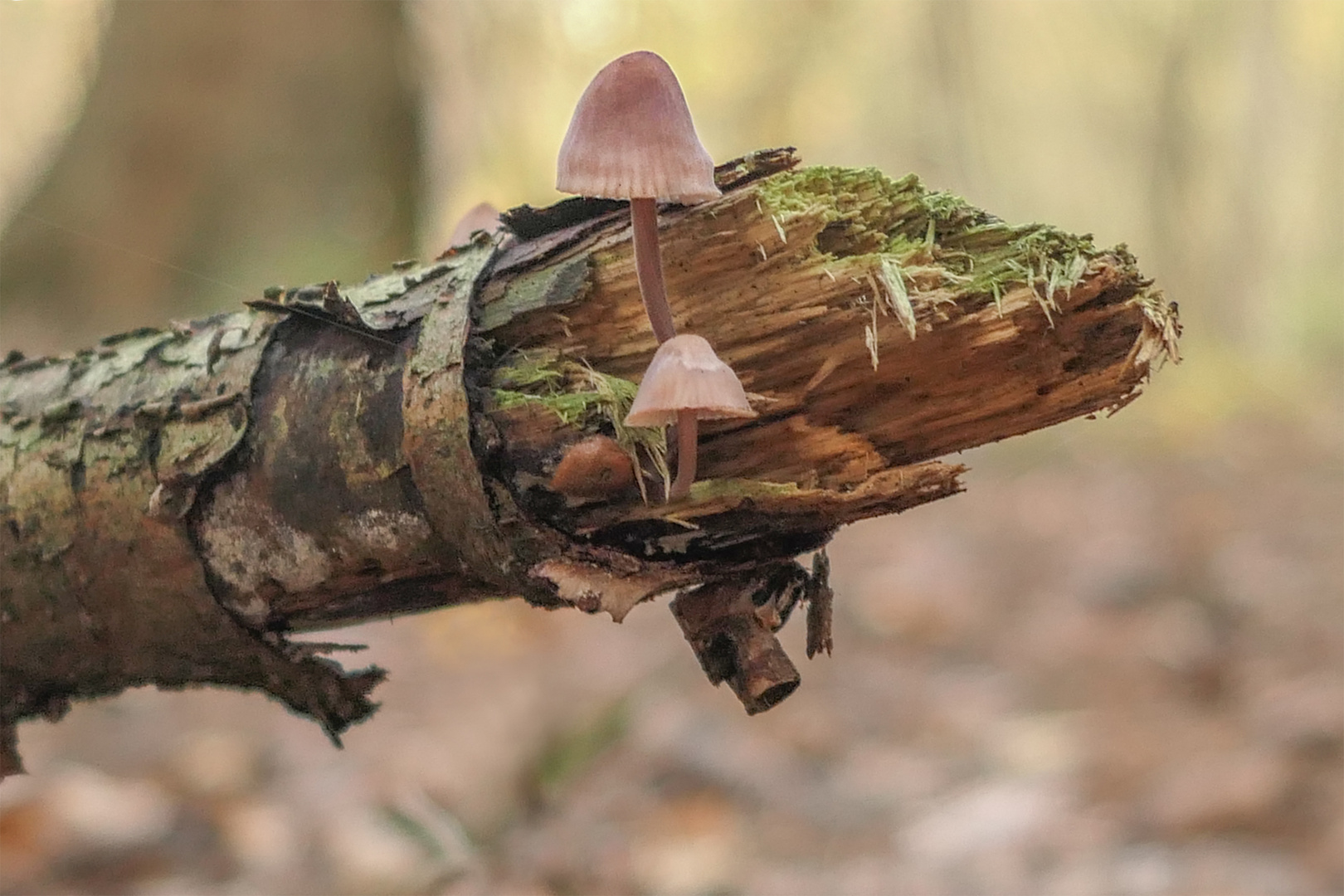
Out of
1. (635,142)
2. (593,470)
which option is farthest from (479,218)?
(593,470)

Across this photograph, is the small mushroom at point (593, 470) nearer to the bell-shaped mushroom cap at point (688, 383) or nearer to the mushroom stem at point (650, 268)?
the bell-shaped mushroom cap at point (688, 383)

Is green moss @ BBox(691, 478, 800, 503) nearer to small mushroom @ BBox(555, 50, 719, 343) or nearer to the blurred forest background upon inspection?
small mushroom @ BBox(555, 50, 719, 343)

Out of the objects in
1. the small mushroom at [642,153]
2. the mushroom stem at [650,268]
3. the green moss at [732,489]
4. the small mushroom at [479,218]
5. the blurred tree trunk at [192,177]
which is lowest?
the green moss at [732,489]

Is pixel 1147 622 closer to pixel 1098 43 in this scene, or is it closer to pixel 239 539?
pixel 239 539

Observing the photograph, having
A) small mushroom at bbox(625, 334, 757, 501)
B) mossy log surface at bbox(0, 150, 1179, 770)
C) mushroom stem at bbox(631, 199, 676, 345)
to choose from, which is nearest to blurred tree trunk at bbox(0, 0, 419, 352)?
mossy log surface at bbox(0, 150, 1179, 770)

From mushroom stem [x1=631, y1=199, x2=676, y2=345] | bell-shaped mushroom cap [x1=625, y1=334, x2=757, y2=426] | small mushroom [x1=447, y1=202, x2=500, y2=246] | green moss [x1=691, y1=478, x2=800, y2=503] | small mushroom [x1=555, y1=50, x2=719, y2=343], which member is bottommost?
green moss [x1=691, y1=478, x2=800, y2=503]

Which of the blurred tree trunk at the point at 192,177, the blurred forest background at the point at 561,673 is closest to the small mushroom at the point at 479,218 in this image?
the blurred forest background at the point at 561,673

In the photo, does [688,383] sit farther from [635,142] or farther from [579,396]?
[635,142]
